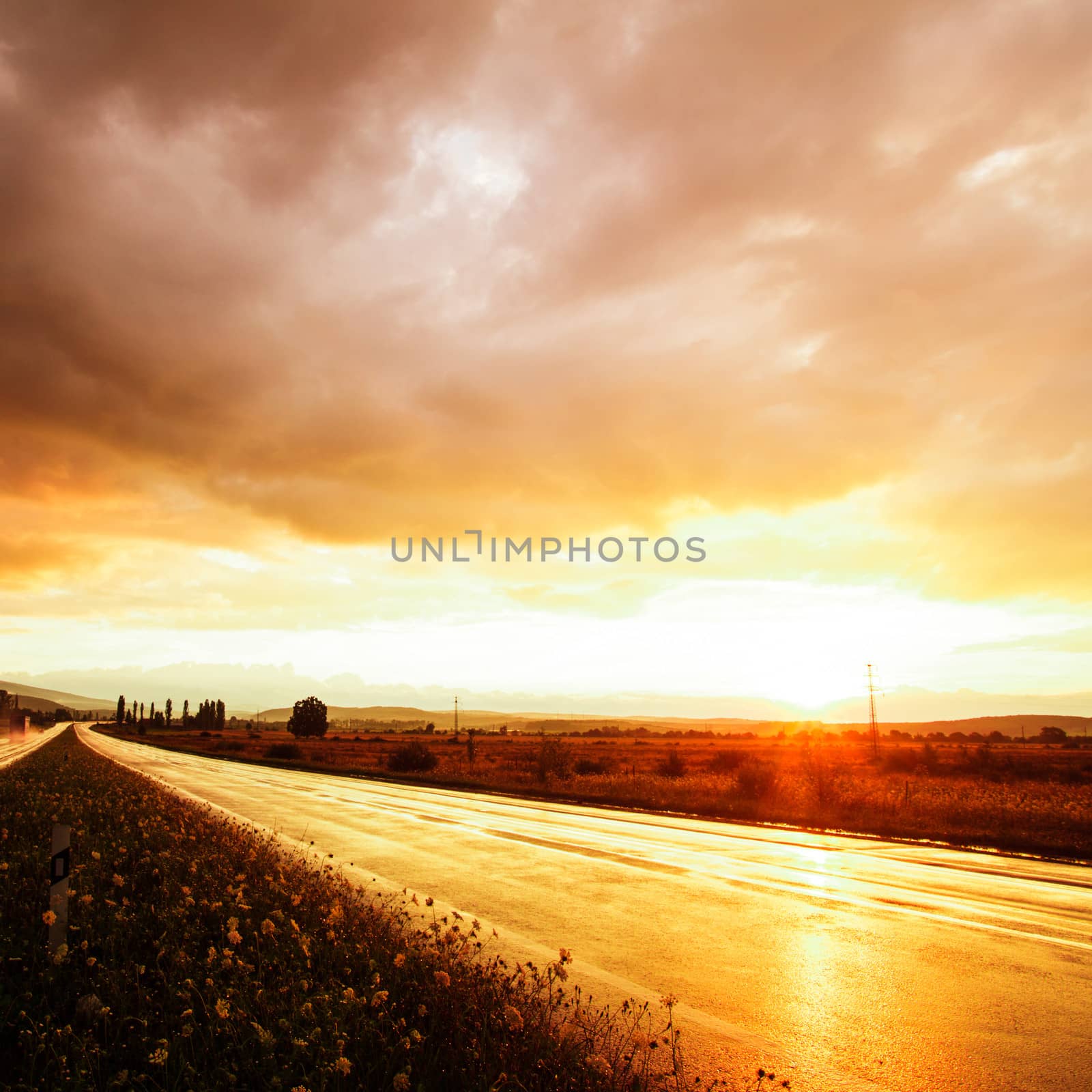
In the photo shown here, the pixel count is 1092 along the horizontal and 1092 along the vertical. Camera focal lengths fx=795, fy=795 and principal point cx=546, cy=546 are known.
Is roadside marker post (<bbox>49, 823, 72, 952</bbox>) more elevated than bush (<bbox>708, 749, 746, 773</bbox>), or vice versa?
roadside marker post (<bbox>49, 823, 72, 952</bbox>)

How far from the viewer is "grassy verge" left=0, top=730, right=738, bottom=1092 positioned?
434 centimetres

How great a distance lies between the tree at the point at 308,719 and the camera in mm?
141250

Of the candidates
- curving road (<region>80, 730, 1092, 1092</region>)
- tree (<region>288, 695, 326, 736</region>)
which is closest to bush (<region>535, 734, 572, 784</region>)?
curving road (<region>80, 730, 1092, 1092</region>)

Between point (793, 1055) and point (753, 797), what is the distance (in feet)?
74.6

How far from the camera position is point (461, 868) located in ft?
40.7

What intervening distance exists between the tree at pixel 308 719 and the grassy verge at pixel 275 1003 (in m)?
139

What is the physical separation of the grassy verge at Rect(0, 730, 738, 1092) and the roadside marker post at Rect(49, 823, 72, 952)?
162 millimetres

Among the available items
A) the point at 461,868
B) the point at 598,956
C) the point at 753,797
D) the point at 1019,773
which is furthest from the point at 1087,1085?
the point at 1019,773

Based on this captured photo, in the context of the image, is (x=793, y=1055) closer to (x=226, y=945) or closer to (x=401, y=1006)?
(x=401, y=1006)

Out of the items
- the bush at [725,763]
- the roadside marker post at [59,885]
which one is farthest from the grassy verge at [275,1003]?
the bush at [725,763]

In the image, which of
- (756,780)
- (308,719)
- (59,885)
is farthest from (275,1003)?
(308,719)

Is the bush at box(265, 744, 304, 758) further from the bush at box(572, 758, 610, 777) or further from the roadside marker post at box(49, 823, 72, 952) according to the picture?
the roadside marker post at box(49, 823, 72, 952)

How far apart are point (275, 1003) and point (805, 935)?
18.1 feet

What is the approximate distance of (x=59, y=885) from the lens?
628cm
